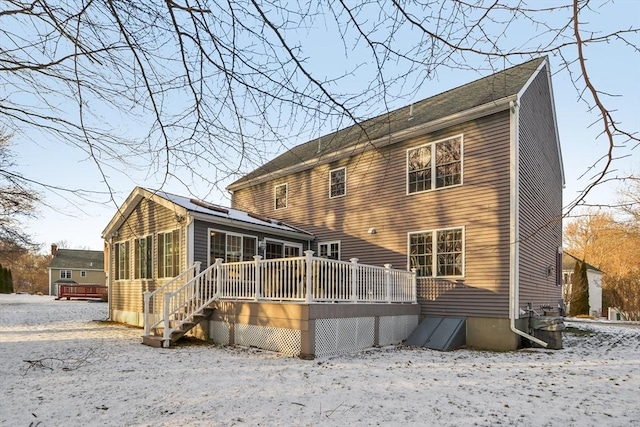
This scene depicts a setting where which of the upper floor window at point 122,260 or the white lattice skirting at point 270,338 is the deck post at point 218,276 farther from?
the upper floor window at point 122,260

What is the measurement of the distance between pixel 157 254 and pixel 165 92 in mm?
11158

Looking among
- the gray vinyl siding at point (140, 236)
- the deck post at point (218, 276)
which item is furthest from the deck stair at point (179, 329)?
the gray vinyl siding at point (140, 236)

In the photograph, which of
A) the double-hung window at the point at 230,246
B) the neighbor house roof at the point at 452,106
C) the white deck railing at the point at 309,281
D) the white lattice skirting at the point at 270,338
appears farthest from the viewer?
the double-hung window at the point at 230,246

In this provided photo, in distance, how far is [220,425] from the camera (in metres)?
4.36

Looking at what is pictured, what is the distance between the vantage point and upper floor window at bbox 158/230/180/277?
40.6 ft

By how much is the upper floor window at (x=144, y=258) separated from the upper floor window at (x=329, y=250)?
18.8 ft

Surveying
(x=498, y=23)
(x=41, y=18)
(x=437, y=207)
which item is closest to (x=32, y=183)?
(x=41, y=18)

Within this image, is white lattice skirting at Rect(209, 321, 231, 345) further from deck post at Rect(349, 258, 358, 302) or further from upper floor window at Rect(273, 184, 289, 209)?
upper floor window at Rect(273, 184, 289, 209)

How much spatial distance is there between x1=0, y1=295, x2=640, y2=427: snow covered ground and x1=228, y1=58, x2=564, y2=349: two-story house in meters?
1.74

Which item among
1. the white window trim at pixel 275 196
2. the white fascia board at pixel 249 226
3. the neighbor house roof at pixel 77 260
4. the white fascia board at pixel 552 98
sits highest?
the white fascia board at pixel 552 98

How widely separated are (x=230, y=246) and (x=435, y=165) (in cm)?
654

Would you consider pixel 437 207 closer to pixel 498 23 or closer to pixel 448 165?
pixel 448 165

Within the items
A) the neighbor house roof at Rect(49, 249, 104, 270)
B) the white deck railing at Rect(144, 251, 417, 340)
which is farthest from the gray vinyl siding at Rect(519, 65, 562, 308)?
the neighbor house roof at Rect(49, 249, 104, 270)

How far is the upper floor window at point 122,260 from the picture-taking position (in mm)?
15467
